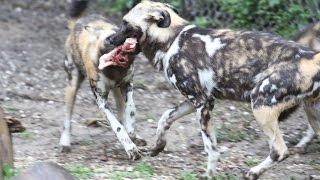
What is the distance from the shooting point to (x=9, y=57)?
9297 mm

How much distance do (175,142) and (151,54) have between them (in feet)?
3.79

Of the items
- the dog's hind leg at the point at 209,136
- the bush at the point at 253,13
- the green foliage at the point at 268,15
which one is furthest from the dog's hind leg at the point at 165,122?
the green foliage at the point at 268,15

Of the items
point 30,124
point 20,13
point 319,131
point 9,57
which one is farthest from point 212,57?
point 20,13

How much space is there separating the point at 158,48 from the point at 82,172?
1099 millimetres

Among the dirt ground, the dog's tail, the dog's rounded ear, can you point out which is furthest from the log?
the dog's tail

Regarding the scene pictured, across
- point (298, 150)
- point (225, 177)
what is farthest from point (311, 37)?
point (225, 177)

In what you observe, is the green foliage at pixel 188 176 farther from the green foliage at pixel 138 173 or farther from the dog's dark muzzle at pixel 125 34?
the dog's dark muzzle at pixel 125 34

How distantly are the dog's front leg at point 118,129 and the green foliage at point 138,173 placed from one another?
21 cm

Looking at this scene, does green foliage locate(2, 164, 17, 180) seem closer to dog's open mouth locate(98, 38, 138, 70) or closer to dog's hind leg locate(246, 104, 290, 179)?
dog's open mouth locate(98, 38, 138, 70)

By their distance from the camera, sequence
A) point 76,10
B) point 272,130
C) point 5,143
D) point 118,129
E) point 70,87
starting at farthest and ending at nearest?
point 76,10 < point 70,87 < point 118,129 < point 272,130 < point 5,143

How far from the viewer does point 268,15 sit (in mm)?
9703

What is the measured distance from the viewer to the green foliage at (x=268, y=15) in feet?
30.8

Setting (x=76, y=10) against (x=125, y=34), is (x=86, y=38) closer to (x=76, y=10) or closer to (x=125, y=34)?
(x=76, y=10)

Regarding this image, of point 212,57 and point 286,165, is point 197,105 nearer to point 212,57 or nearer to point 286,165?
point 212,57
